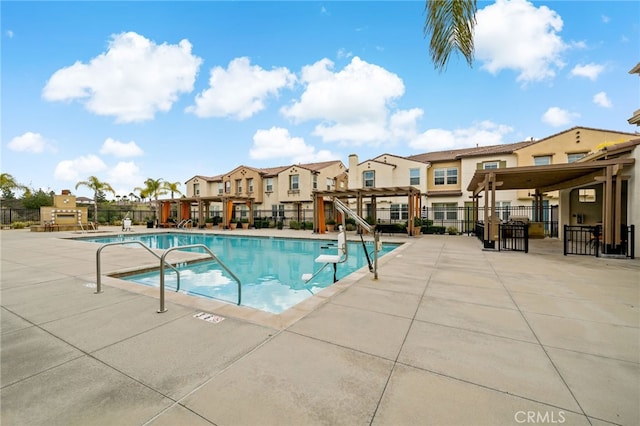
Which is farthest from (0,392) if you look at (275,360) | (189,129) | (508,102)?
(189,129)

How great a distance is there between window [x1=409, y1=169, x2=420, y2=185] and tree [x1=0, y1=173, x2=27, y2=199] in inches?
1549

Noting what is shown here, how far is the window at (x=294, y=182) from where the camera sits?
2736 cm

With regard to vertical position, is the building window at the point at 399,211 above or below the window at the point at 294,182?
below

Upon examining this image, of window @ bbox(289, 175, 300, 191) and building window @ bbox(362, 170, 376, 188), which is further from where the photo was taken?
window @ bbox(289, 175, 300, 191)

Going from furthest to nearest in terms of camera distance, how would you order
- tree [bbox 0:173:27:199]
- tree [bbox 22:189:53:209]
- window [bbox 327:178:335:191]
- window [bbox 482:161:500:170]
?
tree [bbox 22:189:53:209], window [bbox 327:178:335:191], tree [bbox 0:173:27:199], window [bbox 482:161:500:170]

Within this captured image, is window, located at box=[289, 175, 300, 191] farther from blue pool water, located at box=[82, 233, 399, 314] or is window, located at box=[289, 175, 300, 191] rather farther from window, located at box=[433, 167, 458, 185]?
blue pool water, located at box=[82, 233, 399, 314]

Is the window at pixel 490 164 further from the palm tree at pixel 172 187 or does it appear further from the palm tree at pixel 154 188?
the palm tree at pixel 154 188

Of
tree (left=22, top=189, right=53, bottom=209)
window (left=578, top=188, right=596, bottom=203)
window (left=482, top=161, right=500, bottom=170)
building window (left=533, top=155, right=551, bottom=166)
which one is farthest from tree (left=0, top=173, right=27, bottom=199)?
building window (left=533, top=155, right=551, bottom=166)

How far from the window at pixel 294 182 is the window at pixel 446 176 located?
12999 millimetres

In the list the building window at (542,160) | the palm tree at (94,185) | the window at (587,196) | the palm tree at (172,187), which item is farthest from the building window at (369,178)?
the palm tree at (94,185)

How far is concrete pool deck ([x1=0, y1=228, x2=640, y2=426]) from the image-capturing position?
6.24ft

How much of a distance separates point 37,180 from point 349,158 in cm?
4251

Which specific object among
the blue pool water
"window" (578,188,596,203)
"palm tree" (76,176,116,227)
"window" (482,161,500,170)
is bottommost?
the blue pool water

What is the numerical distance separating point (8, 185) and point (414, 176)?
42279 mm
